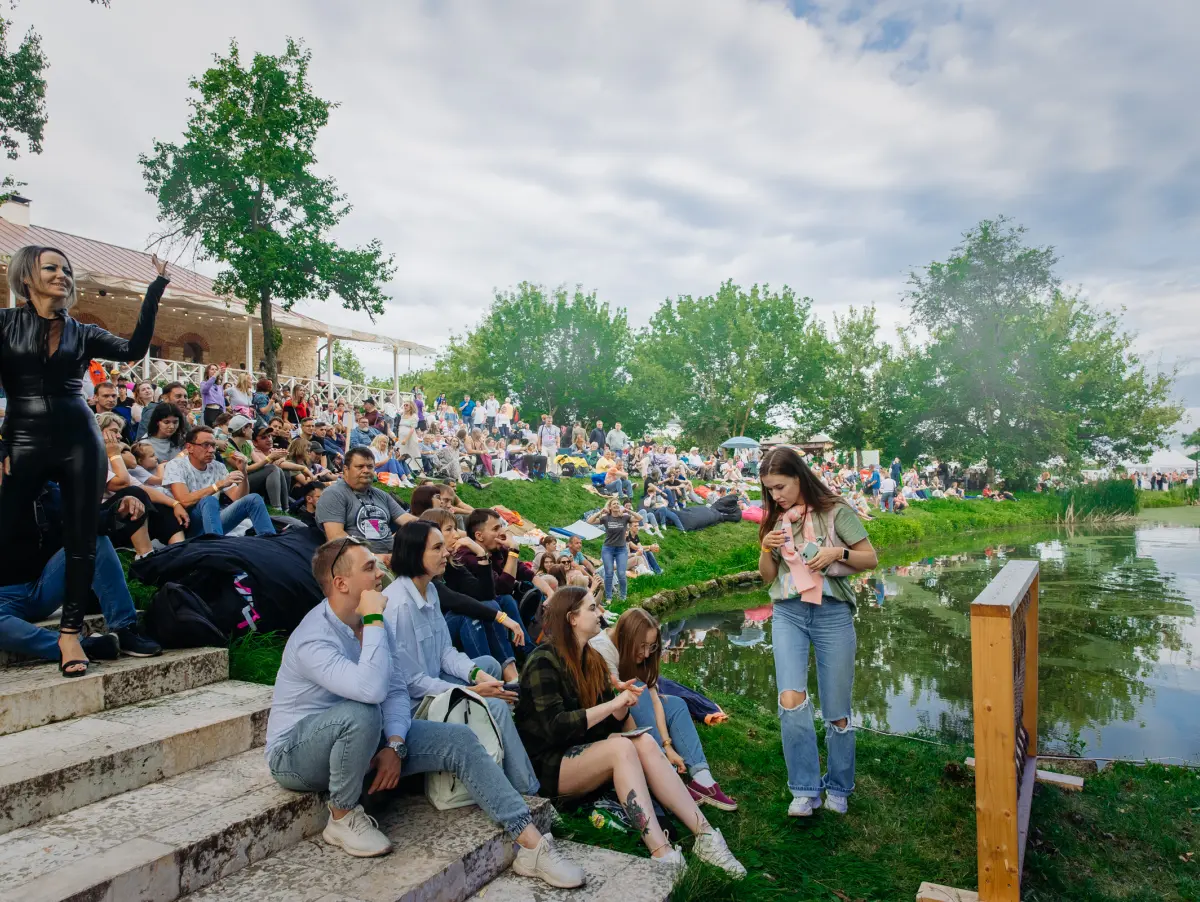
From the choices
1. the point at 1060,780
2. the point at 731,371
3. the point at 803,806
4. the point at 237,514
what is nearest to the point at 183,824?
the point at 803,806

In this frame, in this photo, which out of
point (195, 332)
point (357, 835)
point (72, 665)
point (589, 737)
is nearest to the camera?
point (357, 835)

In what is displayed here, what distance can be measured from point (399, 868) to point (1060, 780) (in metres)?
3.69

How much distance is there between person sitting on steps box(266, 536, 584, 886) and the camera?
2578mm

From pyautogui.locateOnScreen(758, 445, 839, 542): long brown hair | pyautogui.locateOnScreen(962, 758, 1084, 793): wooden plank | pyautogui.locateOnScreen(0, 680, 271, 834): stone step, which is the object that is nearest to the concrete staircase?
pyautogui.locateOnScreen(0, 680, 271, 834): stone step

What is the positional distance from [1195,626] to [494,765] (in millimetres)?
11105

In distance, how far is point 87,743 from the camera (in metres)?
2.81

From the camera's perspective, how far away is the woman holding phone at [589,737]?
9.93 ft

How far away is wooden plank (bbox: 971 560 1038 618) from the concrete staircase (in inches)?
58.4

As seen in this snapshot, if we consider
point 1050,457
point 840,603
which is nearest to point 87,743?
point 840,603

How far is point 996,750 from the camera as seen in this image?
282 centimetres

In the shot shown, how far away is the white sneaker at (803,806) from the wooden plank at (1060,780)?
1329 mm

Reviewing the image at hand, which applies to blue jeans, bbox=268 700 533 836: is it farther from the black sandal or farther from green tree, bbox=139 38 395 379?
green tree, bbox=139 38 395 379

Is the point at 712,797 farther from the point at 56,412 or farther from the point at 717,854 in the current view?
the point at 56,412

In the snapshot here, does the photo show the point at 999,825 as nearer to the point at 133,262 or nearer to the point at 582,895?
the point at 582,895
